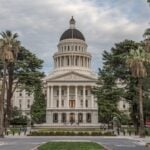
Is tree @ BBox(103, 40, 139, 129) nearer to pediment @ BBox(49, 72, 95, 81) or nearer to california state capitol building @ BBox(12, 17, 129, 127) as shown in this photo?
california state capitol building @ BBox(12, 17, 129, 127)

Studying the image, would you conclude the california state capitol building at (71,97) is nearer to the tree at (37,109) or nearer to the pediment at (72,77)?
the pediment at (72,77)

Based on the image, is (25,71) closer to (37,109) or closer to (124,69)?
(124,69)

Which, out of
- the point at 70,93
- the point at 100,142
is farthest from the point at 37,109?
the point at 100,142

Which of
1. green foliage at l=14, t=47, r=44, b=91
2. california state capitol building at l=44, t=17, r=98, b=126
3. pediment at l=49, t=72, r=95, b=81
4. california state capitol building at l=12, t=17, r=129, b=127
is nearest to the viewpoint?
green foliage at l=14, t=47, r=44, b=91

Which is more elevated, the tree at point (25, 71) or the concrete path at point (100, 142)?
the tree at point (25, 71)

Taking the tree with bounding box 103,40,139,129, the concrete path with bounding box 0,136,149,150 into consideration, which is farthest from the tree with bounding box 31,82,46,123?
the concrete path with bounding box 0,136,149,150

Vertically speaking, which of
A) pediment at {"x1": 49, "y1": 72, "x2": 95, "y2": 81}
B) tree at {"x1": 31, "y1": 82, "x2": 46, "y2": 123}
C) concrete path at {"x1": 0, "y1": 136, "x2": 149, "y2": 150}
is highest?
pediment at {"x1": 49, "y1": 72, "x2": 95, "y2": 81}

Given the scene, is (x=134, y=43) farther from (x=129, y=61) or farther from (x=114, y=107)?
(x=114, y=107)

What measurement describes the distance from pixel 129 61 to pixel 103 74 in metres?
16.4

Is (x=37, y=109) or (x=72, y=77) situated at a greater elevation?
(x=72, y=77)

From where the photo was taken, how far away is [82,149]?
104ft

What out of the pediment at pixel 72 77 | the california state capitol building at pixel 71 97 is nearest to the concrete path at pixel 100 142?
the california state capitol building at pixel 71 97

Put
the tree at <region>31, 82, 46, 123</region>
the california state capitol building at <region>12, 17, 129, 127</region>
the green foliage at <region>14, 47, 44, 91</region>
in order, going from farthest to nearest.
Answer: the california state capitol building at <region>12, 17, 129, 127</region>, the tree at <region>31, 82, 46, 123</region>, the green foliage at <region>14, 47, 44, 91</region>

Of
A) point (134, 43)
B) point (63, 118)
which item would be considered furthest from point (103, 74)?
point (63, 118)
